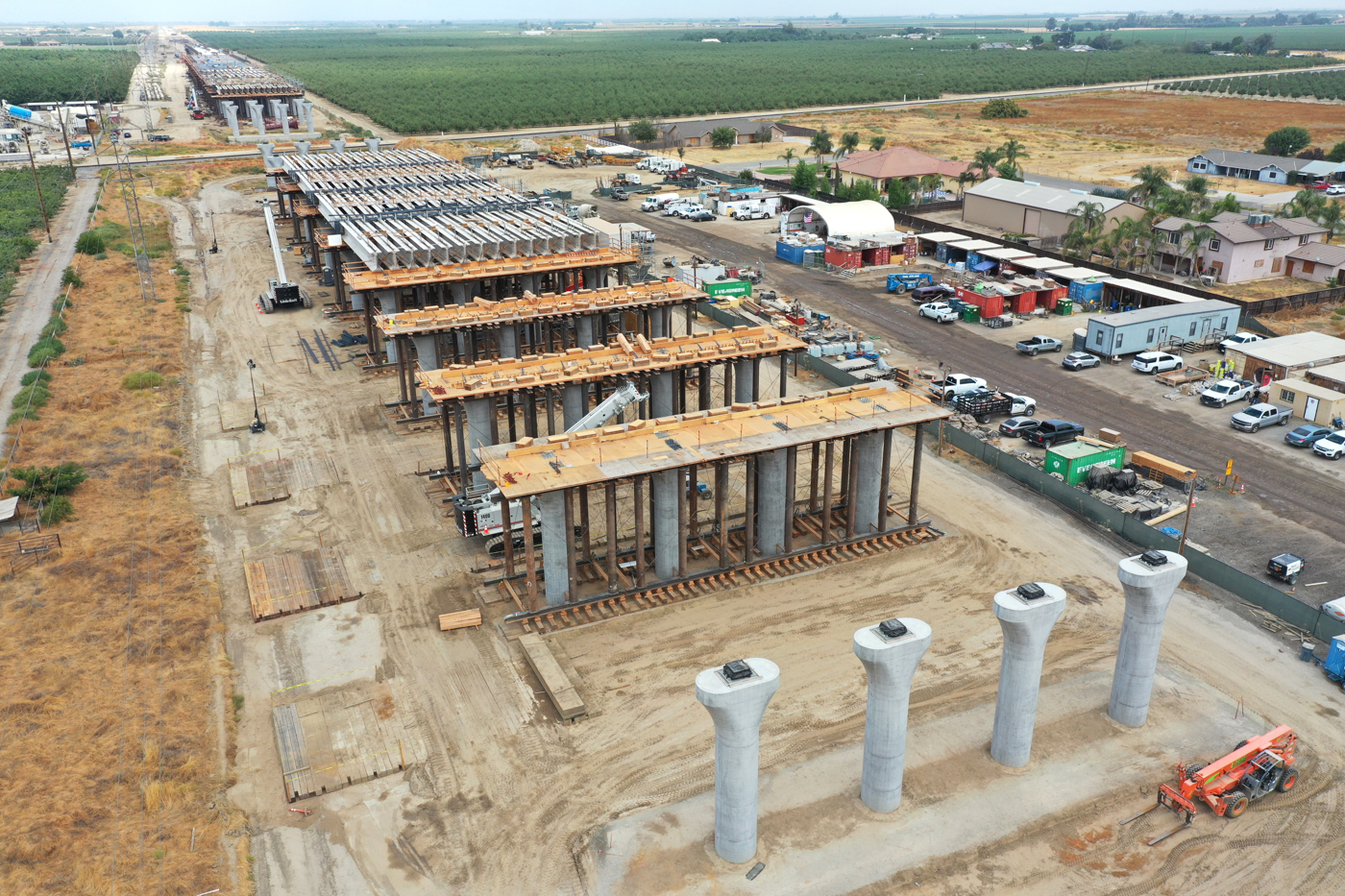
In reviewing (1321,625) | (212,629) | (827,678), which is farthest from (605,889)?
(1321,625)

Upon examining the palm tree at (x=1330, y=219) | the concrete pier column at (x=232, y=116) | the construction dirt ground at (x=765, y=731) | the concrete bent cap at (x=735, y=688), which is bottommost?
the construction dirt ground at (x=765, y=731)

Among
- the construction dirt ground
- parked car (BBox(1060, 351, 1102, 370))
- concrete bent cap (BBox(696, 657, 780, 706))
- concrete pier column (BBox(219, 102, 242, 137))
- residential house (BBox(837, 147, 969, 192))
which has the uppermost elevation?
concrete pier column (BBox(219, 102, 242, 137))

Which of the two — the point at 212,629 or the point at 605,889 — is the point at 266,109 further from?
the point at 605,889

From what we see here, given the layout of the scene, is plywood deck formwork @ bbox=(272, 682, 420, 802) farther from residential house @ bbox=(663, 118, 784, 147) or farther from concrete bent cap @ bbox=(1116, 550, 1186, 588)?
residential house @ bbox=(663, 118, 784, 147)

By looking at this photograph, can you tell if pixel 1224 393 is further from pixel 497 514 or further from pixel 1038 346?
pixel 497 514

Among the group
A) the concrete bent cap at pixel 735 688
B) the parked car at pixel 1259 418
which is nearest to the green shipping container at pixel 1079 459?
the parked car at pixel 1259 418

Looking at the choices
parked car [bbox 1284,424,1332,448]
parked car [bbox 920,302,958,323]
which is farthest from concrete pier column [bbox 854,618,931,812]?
parked car [bbox 920,302,958,323]

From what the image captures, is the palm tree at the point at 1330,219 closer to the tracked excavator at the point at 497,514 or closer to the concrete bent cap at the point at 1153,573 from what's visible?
the concrete bent cap at the point at 1153,573
